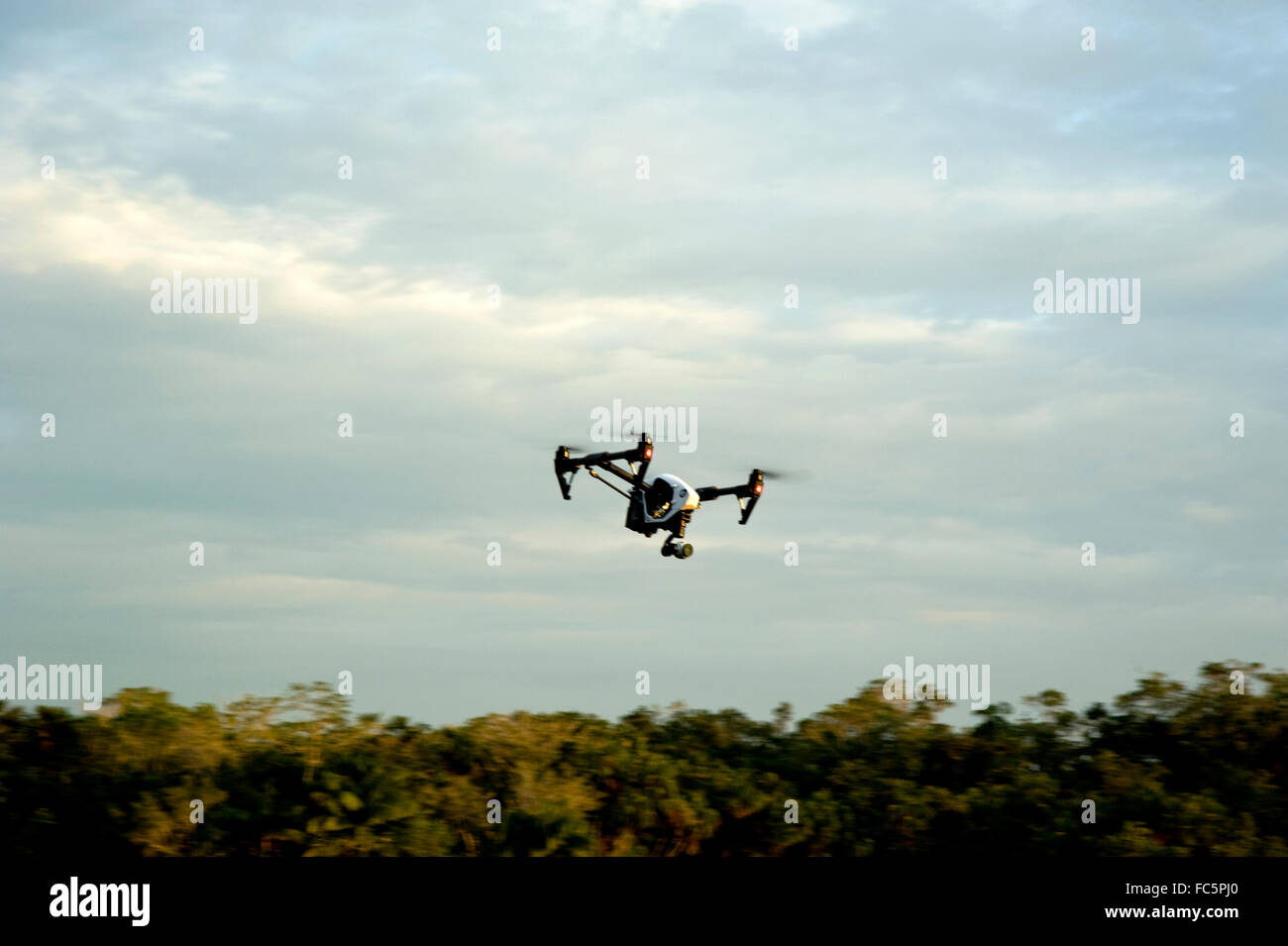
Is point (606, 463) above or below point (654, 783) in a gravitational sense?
above

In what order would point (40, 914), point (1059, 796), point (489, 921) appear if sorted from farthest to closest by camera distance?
point (1059, 796) → point (489, 921) → point (40, 914)

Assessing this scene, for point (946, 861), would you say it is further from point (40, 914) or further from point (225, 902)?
point (40, 914)

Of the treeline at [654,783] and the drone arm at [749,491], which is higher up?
the drone arm at [749,491]

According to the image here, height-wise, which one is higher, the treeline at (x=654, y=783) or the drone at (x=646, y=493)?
the drone at (x=646, y=493)

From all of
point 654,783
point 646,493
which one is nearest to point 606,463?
point 646,493

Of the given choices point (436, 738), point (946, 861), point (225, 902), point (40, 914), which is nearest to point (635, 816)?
point (436, 738)

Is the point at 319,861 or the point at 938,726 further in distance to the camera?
the point at 938,726

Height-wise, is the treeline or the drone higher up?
the drone

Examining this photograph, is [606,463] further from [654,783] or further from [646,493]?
[654,783]
